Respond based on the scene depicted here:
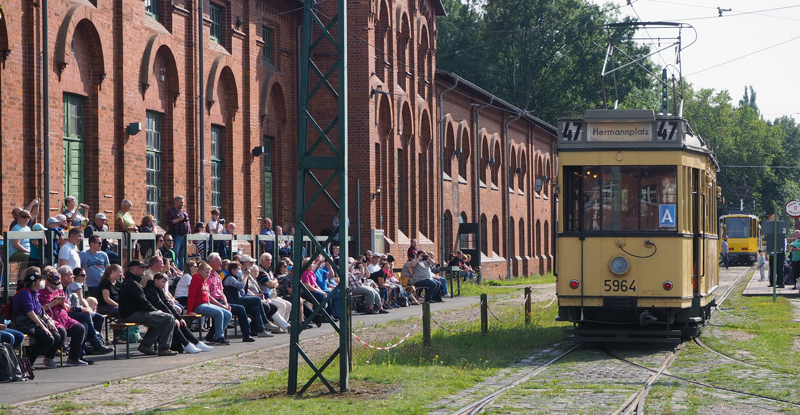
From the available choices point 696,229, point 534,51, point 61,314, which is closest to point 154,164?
point 61,314

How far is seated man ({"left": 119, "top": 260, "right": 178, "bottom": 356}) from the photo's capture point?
578 inches

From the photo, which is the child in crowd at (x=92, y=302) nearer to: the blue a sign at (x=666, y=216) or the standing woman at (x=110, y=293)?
the standing woman at (x=110, y=293)

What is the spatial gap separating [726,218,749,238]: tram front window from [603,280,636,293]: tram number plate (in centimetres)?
4991

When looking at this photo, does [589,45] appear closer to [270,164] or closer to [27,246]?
[270,164]

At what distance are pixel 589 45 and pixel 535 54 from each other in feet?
11.3

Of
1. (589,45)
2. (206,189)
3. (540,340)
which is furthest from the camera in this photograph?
(589,45)

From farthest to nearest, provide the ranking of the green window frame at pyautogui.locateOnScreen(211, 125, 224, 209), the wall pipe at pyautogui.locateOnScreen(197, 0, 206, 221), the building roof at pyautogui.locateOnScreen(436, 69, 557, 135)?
the building roof at pyautogui.locateOnScreen(436, 69, 557, 135)
the green window frame at pyautogui.locateOnScreen(211, 125, 224, 209)
the wall pipe at pyautogui.locateOnScreen(197, 0, 206, 221)

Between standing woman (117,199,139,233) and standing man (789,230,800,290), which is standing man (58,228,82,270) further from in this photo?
standing man (789,230,800,290)

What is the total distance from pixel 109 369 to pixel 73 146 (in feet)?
26.5

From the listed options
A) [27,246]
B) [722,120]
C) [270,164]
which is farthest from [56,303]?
[722,120]

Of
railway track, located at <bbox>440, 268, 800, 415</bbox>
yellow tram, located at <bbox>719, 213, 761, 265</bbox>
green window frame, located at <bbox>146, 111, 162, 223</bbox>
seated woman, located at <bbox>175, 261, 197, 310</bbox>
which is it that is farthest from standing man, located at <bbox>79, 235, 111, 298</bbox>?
yellow tram, located at <bbox>719, 213, 761, 265</bbox>

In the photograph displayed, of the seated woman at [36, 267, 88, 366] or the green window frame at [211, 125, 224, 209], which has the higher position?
the green window frame at [211, 125, 224, 209]

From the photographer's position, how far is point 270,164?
1168 inches

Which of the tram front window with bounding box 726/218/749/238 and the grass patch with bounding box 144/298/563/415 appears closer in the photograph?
the grass patch with bounding box 144/298/563/415
